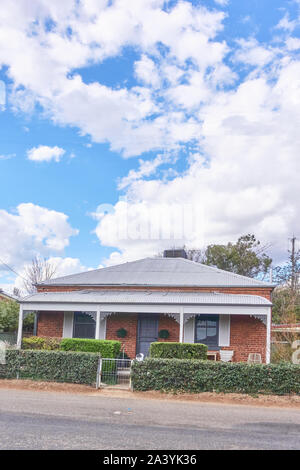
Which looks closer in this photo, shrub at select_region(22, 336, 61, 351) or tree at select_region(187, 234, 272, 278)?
shrub at select_region(22, 336, 61, 351)

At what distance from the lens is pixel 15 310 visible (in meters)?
22.6

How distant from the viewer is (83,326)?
20.1 meters

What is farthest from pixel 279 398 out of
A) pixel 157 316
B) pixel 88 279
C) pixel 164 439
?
pixel 88 279

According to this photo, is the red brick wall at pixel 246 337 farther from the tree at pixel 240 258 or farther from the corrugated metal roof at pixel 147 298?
the tree at pixel 240 258

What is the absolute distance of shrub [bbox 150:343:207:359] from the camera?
1439 centimetres

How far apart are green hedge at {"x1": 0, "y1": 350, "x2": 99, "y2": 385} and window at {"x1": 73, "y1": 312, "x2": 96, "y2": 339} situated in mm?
6166

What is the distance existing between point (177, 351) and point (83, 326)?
269 inches

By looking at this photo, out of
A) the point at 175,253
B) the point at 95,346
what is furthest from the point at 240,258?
the point at 95,346

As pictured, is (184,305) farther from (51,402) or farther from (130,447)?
(130,447)

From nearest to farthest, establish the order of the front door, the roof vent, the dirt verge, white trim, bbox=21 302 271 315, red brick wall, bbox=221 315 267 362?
1. the dirt verge
2. white trim, bbox=21 302 271 315
3. red brick wall, bbox=221 315 267 362
4. the front door
5. the roof vent

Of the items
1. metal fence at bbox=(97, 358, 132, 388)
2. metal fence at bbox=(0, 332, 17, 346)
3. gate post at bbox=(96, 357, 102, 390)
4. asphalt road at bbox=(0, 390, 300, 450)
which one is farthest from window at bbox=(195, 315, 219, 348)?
metal fence at bbox=(0, 332, 17, 346)

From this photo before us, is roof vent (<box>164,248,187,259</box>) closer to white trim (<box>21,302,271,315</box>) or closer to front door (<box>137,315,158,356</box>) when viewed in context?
front door (<box>137,315,158,356</box>)

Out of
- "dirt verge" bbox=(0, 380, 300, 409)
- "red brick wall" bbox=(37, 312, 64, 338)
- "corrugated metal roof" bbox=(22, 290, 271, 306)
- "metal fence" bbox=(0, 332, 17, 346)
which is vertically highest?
"corrugated metal roof" bbox=(22, 290, 271, 306)

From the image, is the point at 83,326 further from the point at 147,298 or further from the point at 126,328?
the point at 147,298
